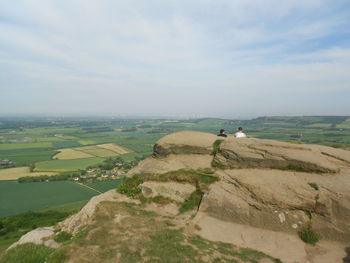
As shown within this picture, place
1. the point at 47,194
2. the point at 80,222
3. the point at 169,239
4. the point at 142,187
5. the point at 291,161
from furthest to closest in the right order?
the point at 47,194, the point at 142,187, the point at 291,161, the point at 80,222, the point at 169,239

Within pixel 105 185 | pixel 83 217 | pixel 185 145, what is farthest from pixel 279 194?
pixel 105 185

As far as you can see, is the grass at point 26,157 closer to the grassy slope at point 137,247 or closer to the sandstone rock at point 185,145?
Answer: the sandstone rock at point 185,145

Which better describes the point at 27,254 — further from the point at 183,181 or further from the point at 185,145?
the point at 185,145

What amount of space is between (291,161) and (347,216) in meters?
3.84

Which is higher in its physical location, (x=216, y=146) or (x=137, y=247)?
(x=216, y=146)

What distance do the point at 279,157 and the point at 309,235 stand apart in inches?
187

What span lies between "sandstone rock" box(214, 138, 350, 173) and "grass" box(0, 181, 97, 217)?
40697 mm

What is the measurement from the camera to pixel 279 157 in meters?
13.4

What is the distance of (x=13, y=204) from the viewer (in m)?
43.7

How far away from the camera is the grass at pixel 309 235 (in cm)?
961

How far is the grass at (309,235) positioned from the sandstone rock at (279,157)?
3.74m

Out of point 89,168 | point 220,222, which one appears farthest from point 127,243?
point 89,168

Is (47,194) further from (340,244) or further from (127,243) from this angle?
(340,244)

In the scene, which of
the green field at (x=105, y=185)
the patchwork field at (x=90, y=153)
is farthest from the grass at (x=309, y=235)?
the patchwork field at (x=90, y=153)
